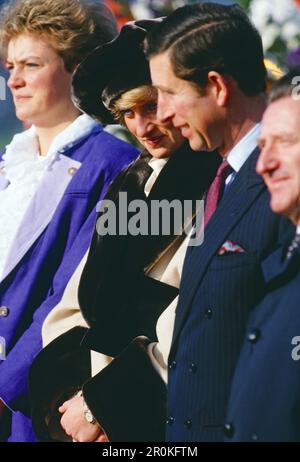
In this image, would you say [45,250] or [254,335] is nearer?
[254,335]

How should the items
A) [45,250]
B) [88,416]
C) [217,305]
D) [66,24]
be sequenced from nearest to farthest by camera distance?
1. [217,305]
2. [88,416]
3. [45,250]
4. [66,24]

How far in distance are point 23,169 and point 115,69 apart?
0.74 m

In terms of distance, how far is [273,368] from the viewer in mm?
2787

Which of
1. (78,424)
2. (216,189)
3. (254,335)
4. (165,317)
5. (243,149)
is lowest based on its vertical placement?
(78,424)

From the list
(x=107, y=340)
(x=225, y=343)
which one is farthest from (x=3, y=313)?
(x=225, y=343)

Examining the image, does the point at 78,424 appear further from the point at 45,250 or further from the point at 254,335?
the point at 254,335

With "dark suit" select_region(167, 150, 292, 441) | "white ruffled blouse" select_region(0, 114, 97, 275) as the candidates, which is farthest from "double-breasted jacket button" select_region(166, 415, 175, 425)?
"white ruffled blouse" select_region(0, 114, 97, 275)

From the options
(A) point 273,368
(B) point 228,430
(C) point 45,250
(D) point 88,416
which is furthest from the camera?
(C) point 45,250

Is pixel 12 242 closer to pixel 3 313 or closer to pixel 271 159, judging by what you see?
pixel 3 313

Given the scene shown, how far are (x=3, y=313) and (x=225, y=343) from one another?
1.34 meters

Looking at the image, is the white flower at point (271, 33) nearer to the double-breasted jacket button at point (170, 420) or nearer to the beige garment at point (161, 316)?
the beige garment at point (161, 316)

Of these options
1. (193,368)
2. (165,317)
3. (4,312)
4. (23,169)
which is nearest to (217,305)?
(193,368)

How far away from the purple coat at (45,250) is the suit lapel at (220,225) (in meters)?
0.86

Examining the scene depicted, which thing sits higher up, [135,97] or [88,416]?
[135,97]
